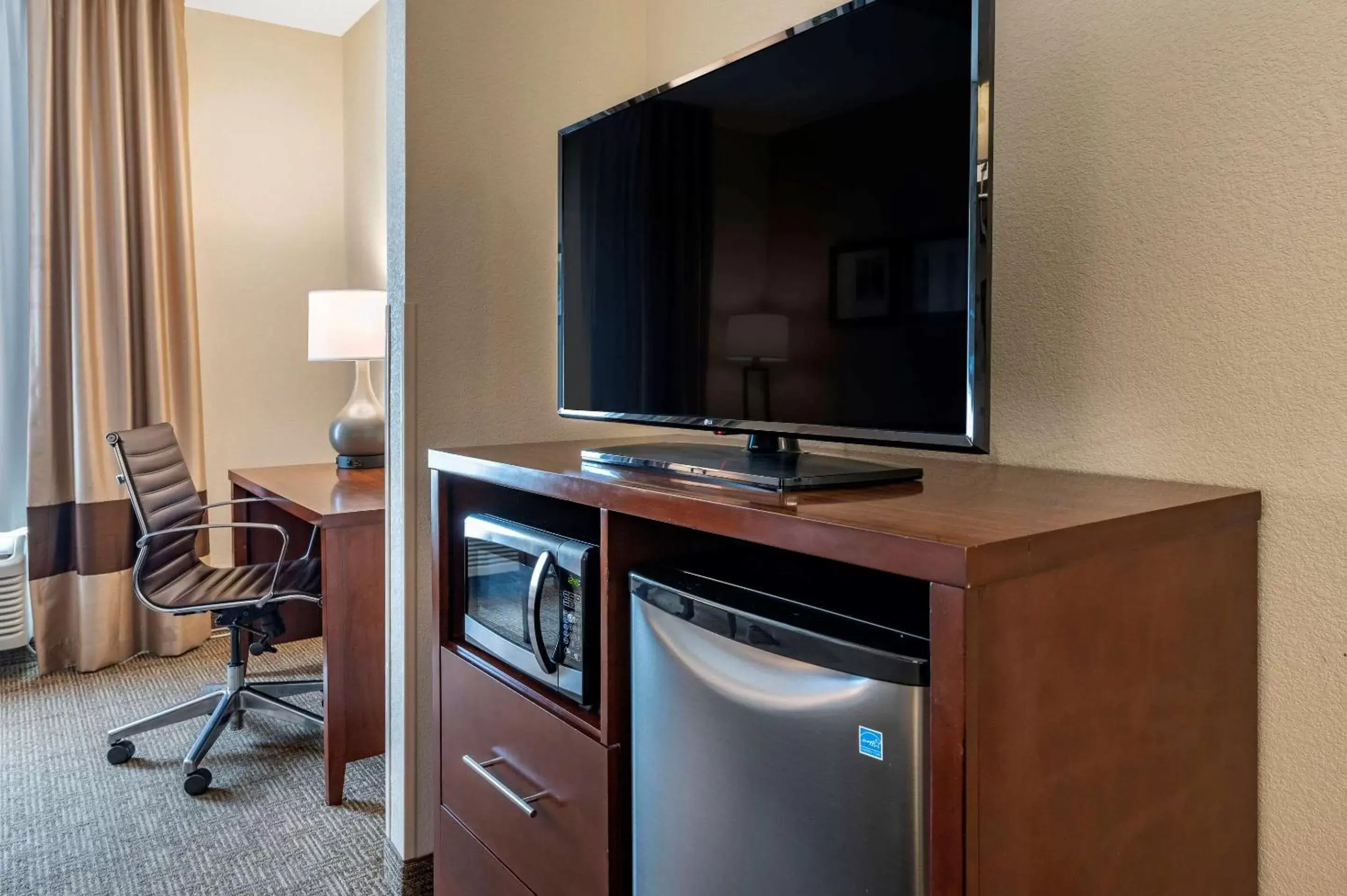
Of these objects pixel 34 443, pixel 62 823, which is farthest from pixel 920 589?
pixel 34 443

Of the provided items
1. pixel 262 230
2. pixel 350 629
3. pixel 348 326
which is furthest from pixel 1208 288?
pixel 262 230

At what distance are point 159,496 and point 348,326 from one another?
0.85 meters

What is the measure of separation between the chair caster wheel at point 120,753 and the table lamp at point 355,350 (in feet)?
3.63

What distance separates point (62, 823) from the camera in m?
2.21

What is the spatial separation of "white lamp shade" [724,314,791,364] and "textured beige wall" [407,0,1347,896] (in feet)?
1.19

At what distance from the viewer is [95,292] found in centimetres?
328

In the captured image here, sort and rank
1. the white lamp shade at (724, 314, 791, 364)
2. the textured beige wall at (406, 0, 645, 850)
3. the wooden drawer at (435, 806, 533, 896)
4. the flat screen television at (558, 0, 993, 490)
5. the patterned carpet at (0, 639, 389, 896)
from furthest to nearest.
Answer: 1. the patterned carpet at (0, 639, 389, 896)
2. the textured beige wall at (406, 0, 645, 850)
3. the wooden drawer at (435, 806, 533, 896)
4. the white lamp shade at (724, 314, 791, 364)
5. the flat screen television at (558, 0, 993, 490)

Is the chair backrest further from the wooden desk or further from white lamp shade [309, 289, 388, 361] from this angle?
white lamp shade [309, 289, 388, 361]

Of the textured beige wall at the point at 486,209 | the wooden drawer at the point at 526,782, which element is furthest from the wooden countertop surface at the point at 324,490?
the wooden drawer at the point at 526,782

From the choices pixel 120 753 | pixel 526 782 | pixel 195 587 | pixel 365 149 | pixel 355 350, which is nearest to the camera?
pixel 526 782

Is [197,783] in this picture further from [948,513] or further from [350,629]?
[948,513]

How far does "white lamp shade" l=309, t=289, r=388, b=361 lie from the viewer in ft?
10.4

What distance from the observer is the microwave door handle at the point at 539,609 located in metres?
1.30

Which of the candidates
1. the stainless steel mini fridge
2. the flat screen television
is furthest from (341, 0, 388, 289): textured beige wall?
the stainless steel mini fridge
